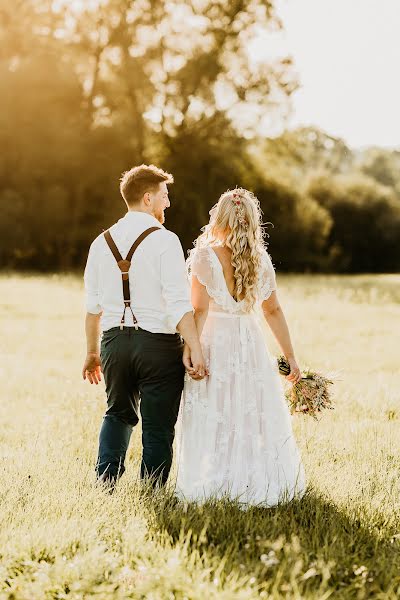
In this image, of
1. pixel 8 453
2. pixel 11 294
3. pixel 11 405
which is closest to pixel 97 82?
pixel 11 294

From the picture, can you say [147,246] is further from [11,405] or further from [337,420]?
[11,405]

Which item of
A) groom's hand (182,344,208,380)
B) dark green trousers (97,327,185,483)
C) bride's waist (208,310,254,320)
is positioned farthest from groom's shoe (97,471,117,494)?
bride's waist (208,310,254,320)

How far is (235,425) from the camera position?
5141mm

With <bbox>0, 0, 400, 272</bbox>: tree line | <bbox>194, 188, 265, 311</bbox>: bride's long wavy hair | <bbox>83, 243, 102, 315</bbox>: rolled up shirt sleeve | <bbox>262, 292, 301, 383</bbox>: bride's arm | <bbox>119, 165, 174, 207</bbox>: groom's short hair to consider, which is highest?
<bbox>0, 0, 400, 272</bbox>: tree line

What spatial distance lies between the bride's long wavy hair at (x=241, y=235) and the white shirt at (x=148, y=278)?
1.28 feet

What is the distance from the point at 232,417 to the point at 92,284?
1.30m

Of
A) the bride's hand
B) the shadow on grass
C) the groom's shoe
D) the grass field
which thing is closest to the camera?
the grass field

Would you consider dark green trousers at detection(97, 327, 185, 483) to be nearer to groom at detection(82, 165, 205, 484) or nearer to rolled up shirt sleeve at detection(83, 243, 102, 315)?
groom at detection(82, 165, 205, 484)

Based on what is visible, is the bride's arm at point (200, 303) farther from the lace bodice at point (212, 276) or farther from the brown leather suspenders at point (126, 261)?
the brown leather suspenders at point (126, 261)

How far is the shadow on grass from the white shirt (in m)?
1.16

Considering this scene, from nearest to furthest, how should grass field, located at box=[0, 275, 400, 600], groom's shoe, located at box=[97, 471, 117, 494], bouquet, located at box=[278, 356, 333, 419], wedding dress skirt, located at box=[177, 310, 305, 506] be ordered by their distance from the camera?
1. grass field, located at box=[0, 275, 400, 600]
2. groom's shoe, located at box=[97, 471, 117, 494]
3. wedding dress skirt, located at box=[177, 310, 305, 506]
4. bouquet, located at box=[278, 356, 333, 419]

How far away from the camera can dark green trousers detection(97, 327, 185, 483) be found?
193 inches

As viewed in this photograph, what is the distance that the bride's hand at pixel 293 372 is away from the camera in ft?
18.3

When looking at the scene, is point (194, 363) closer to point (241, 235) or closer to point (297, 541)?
point (241, 235)
